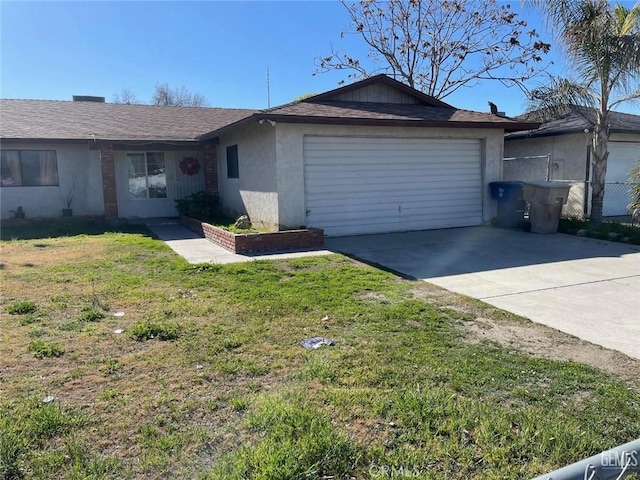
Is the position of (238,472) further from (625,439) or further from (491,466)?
(625,439)

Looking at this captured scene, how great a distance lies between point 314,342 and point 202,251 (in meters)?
5.67

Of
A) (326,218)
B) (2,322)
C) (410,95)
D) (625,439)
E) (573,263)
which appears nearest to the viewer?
(625,439)

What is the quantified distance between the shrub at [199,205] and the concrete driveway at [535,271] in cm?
533

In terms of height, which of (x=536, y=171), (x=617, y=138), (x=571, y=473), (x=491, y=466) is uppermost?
(x=617, y=138)

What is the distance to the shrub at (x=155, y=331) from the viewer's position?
15.0 feet

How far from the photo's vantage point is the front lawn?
8.64 feet

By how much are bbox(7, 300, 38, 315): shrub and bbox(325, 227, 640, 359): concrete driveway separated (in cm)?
508

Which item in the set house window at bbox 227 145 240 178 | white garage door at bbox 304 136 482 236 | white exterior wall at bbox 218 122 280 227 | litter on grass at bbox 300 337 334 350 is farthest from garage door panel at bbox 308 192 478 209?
litter on grass at bbox 300 337 334 350

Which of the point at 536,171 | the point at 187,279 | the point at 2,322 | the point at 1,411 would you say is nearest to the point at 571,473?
the point at 1,411

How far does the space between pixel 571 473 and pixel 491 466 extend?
2.77 feet

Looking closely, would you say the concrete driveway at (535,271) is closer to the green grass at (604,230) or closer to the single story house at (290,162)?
the green grass at (604,230)

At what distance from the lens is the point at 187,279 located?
7016 millimetres

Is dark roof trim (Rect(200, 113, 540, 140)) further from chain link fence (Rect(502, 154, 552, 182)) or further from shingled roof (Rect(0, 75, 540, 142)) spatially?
chain link fence (Rect(502, 154, 552, 182))

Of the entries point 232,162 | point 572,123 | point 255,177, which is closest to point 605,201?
point 572,123
